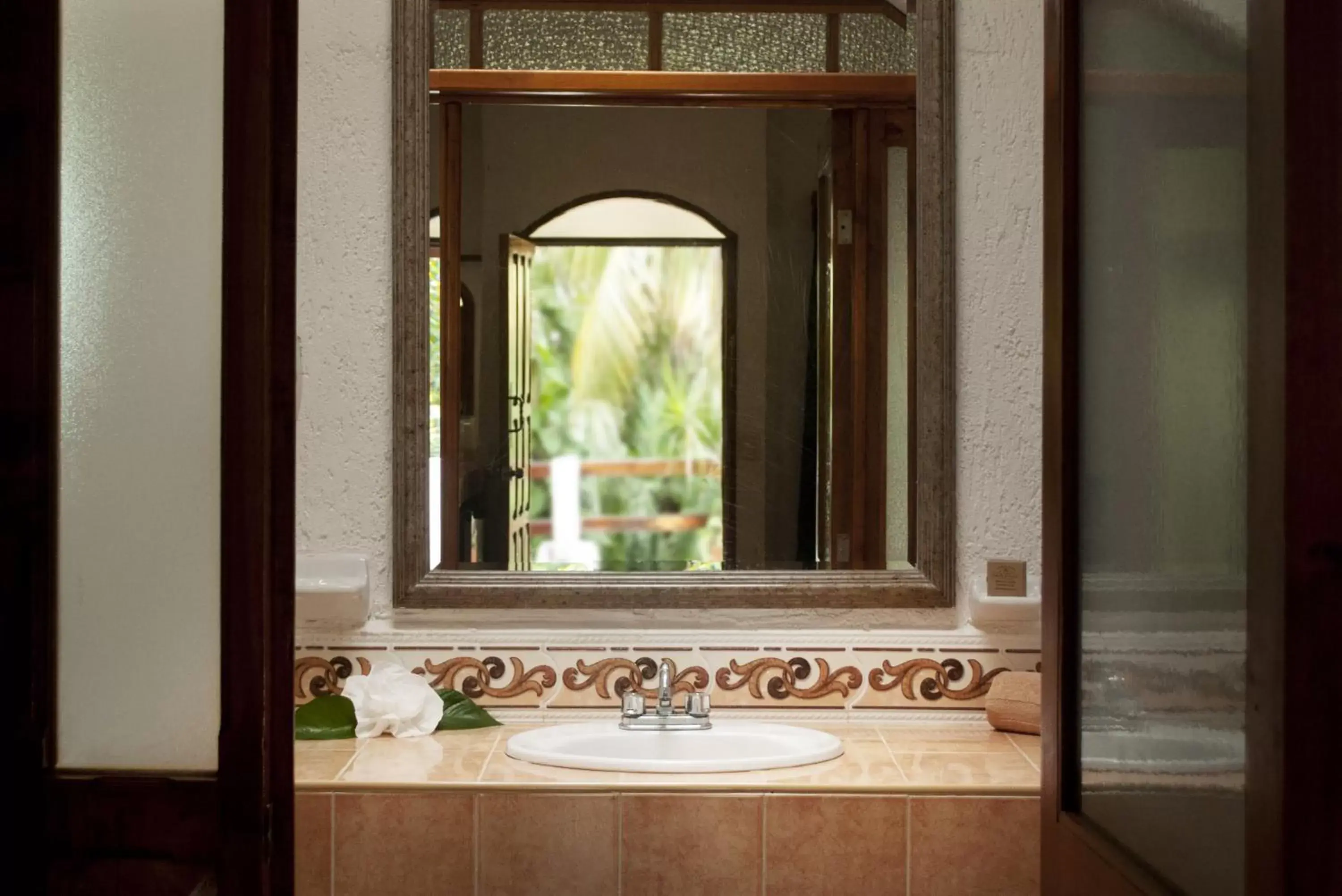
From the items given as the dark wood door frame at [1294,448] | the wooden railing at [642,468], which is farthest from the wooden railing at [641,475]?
the dark wood door frame at [1294,448]

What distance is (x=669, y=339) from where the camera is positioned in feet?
6.63

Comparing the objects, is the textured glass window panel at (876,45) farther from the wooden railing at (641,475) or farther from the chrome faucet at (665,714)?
the chrome faucet at (665,714)

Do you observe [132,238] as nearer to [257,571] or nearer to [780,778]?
[257,571]

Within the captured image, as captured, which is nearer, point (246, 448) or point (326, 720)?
point (246, 448)

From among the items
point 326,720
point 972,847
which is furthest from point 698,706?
point 326,720

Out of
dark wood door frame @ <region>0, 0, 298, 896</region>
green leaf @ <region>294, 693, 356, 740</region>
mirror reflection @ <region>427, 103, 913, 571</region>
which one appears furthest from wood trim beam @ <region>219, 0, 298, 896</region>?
mirror reflection @ <region>427, 103, 913, 571</region>

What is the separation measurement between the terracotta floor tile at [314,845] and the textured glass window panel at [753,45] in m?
1.22

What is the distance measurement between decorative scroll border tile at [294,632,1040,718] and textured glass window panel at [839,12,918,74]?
3.00 ft

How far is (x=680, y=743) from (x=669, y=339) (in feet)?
2.02

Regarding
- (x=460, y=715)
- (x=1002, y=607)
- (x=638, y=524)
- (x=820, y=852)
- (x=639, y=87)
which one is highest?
(x=639, y=87)

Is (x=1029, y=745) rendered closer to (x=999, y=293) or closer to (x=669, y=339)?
(x=999, y=293)

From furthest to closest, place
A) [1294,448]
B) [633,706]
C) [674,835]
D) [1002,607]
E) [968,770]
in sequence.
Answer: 1. [1002,607]
2. [633,706]
3. [968,770]
4. [674,835]
5. [1294,448]

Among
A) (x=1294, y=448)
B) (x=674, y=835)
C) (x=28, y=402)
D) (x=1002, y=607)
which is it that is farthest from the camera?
(x=1002, y=607)

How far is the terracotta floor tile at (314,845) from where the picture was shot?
65.2 inches
